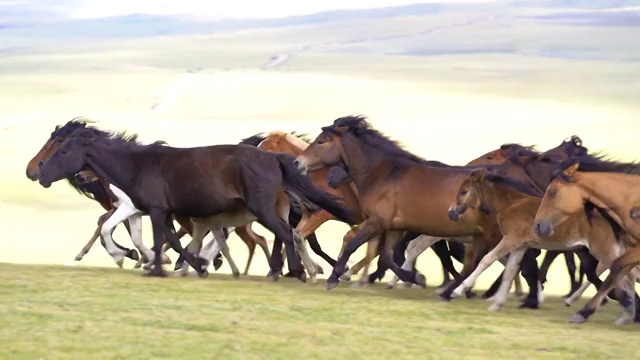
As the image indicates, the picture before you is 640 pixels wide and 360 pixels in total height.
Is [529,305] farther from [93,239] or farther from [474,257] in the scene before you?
[93,239]

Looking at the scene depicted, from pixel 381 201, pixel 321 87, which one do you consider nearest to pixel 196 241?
pixel 381 201

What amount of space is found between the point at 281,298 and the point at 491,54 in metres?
88.1

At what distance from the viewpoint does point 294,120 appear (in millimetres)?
48438

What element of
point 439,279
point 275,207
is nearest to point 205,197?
A: point 275,207

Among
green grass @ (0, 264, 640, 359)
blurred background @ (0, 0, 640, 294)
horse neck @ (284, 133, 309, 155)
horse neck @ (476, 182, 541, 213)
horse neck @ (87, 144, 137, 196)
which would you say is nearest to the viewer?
green grass @ (0, 264, 640, 359)

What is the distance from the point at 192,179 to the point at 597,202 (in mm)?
3668

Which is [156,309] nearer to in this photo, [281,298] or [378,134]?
[281,298]

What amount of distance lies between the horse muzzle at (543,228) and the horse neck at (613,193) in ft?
1.14

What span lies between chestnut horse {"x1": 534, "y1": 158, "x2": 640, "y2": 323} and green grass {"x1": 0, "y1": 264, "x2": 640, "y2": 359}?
418mm

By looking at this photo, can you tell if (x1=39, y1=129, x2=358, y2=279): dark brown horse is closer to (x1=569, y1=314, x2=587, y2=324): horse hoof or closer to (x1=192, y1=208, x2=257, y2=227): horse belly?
(x1=192, y1=208, x2=257, y2=227): horse belly

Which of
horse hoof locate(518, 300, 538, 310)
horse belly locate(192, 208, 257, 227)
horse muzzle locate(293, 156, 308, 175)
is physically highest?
horse muzzle locate(293, 156, 308, 175)

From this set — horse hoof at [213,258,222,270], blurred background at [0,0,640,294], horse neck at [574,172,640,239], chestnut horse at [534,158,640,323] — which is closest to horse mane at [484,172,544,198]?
chestnut horse at [534,158,640,323]

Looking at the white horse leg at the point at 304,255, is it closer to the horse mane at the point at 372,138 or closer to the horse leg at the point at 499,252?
the horse mane at the point at 372,138

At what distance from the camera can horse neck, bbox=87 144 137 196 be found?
13.2 metres
